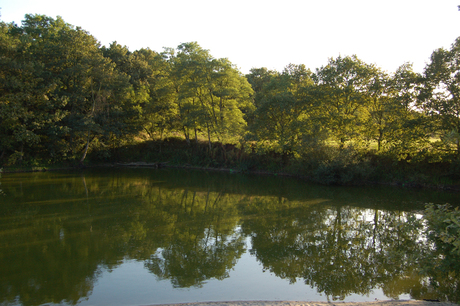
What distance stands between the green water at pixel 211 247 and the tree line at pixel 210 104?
20.7 feet

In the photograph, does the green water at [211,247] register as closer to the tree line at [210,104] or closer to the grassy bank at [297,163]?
the grassy bank at [297,163]

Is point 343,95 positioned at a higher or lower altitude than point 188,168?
higher

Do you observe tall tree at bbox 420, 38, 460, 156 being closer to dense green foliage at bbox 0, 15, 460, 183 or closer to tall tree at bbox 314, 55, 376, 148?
dense green foliage at bbox 0, 15, 460, 183

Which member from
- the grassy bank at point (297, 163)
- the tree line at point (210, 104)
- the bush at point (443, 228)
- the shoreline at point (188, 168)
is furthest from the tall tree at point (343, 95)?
the bush at point (443, 228)

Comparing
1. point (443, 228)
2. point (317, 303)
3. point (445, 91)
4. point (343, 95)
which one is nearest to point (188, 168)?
point (343, 95)

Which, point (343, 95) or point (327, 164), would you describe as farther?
point (343, 95)

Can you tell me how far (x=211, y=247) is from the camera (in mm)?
9711

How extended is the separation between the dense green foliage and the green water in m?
5.11

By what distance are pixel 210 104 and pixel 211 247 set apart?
23300 millimetres

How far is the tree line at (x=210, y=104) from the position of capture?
822 inches

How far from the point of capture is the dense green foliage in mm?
21109

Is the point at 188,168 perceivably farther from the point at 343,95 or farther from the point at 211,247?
A: the point at 211,247

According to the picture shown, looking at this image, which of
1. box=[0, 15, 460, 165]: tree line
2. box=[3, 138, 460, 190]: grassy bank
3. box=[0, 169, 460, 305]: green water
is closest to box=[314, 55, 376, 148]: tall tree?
box=[0, 15, 460, 165]: tree line

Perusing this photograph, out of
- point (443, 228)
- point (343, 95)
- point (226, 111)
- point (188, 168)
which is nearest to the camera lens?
point (443, 228)
